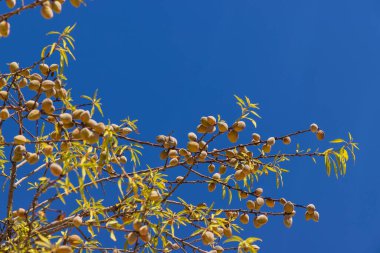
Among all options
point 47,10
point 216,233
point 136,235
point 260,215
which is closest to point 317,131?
point 260,215

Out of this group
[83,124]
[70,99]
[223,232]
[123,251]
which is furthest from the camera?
[70,99]

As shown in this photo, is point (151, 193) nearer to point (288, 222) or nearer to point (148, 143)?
point (148, 143)

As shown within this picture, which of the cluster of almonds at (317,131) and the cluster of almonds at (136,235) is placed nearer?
the cluster of almonds at (136,235)

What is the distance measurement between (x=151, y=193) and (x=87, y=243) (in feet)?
0.74

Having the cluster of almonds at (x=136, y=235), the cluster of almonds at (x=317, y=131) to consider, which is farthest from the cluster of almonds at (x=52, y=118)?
the cluster of almonds at (x=317, y=131)

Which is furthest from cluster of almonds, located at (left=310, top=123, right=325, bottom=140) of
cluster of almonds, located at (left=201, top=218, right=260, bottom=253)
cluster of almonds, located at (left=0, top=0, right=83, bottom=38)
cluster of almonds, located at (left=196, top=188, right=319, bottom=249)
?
cluster of almonds, located at (left=0, top=0, right=83, bottom=38)

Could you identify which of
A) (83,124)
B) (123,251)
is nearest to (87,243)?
(123,251)

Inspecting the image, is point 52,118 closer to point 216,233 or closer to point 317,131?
point 216,233

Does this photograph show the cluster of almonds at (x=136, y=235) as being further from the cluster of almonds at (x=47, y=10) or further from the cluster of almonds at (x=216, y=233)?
the cluster of almonds at (x=47, y=10)

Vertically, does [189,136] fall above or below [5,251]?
above

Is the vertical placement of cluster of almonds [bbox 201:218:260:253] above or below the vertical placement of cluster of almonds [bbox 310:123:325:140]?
below

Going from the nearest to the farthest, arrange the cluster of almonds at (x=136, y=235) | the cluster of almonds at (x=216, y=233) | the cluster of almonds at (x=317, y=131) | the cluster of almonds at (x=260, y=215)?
the cluster of almonds at (x=136, y=235), the cluster of almonds at (x=216, y=233), the cluster of almonds at (x=260, y=215), the cluster of almonds at (x=317, y=131)

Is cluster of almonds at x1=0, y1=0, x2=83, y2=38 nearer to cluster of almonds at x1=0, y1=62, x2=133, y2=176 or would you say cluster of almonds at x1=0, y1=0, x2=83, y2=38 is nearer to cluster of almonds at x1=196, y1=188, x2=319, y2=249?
cluster of almonds at x1=0, y1=62, x2=133, y2=176

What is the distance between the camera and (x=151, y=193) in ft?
4.68
